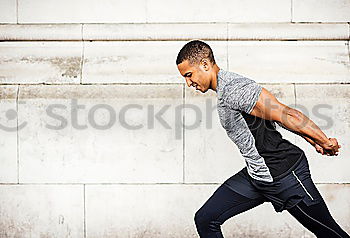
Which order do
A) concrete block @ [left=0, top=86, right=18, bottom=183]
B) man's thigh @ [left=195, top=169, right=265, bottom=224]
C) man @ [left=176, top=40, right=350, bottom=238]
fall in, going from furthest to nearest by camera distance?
concrete block @ [left=0, top=86, right=18, bottom=183] → man's thigh @ [left=195, top=169, right=265, bottom=224] → man @ [left=176, top=40, right=350, bottom=238]

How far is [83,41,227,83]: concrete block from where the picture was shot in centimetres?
599

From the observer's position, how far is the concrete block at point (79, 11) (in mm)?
6184

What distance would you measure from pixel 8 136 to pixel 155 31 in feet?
5.68

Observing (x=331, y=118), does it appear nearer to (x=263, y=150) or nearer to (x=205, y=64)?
(x=263, y=150)

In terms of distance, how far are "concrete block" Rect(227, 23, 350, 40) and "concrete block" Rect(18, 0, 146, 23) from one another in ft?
3.45

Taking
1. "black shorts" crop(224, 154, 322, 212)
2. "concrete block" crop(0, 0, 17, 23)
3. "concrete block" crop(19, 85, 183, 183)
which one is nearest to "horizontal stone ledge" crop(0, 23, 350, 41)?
"concrete block" crop(0, 0, 17, 23)

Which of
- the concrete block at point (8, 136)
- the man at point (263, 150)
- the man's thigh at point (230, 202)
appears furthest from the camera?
the concrete block at point (8, 136)

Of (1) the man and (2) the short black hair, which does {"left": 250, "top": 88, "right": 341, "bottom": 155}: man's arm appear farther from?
(2) the short black hair

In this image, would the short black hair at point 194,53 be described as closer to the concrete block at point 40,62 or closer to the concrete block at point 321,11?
the concrete block at point 40,62

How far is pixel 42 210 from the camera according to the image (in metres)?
5.97

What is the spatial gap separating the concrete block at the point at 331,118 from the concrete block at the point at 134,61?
0.89 meters

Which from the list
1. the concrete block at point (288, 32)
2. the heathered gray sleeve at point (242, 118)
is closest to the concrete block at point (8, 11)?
the concrete block at point (288, 32)

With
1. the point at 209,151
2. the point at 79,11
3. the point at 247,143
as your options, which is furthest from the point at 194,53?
the point at 79,11

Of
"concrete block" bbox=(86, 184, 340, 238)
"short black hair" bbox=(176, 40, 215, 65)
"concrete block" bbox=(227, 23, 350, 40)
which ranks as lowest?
"concrete block" bbox=(86, 184, 340, 238)
